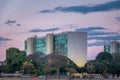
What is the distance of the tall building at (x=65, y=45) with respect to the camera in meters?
35.6

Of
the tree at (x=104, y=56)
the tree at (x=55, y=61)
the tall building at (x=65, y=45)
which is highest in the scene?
the tall building at (x=65, y=45)

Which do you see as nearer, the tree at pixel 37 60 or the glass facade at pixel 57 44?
the tree at pixel 37 60

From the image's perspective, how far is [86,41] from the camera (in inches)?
1391

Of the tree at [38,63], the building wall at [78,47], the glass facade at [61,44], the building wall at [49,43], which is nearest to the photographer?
the tree at [38,63]

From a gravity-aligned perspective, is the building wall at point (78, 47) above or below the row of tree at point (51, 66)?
above

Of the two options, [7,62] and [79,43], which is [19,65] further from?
[79,43]

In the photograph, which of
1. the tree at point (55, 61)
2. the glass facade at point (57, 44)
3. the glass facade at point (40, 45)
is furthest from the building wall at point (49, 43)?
the tree at point (55, 61)

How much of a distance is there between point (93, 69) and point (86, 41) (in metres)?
8.59

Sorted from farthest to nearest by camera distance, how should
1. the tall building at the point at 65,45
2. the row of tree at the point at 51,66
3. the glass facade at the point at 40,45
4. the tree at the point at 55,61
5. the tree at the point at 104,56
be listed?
→ 1. the glass facade at the point at 40,45
2. the tall building at the point at 65,45
3. the tree at the point at 104,56
4. the tree at the point at 55,61
5. the row of tree at the point at 51,66

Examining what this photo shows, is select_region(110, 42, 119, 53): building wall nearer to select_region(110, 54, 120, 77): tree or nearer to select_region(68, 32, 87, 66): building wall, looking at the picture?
select_region(68, 32, 87, 66): building wall

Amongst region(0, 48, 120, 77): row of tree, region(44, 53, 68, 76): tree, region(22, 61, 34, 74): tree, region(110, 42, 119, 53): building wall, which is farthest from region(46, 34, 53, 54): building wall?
region(22, 61, 34, 74): tree

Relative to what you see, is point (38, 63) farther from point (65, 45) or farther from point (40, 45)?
point (40, 45)

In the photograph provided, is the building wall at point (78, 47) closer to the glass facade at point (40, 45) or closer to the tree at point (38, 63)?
the tree at point (38, 63)

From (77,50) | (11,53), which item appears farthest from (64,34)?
(11,53)
